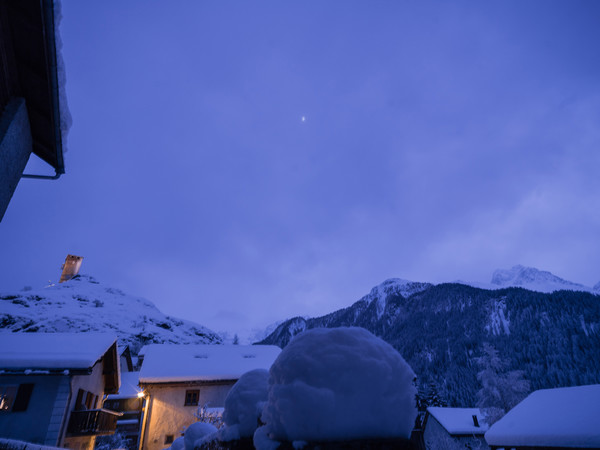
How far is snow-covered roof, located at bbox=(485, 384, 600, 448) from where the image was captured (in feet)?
26.9

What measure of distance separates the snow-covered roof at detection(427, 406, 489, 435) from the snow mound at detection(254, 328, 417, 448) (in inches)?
1199

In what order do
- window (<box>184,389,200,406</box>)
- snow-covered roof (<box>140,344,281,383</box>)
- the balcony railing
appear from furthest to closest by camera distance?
snow-covered roof (<box>140,344,281,383</box>) < window (<box>184,389,200,406</box>) < the balcony railing

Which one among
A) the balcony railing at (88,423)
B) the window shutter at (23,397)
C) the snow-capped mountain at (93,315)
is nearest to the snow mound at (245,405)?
the window shutter at (23,397)

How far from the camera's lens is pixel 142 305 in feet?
251

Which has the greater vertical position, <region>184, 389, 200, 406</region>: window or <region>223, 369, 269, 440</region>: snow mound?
<region>223, 369, 269, 440</region>: snow mound

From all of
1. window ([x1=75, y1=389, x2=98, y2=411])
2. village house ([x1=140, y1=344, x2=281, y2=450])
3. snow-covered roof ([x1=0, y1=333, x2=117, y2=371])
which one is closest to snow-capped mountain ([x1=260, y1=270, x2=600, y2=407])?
village house ([x1=140, y1=344, x2=281, y2=450])

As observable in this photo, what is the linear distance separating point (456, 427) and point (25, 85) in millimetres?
32941

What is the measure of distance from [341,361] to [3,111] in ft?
26.0

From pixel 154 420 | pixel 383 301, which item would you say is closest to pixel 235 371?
pixel 154 420

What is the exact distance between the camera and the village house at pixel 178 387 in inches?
712

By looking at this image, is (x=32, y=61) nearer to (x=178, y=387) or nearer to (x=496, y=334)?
(x=178, y=387)

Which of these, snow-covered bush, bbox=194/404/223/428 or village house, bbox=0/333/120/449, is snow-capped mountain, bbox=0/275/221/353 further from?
village house, bbox=0/333/120/449

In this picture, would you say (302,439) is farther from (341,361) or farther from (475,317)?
(475,317)

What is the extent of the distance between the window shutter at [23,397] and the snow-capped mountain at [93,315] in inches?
1760
